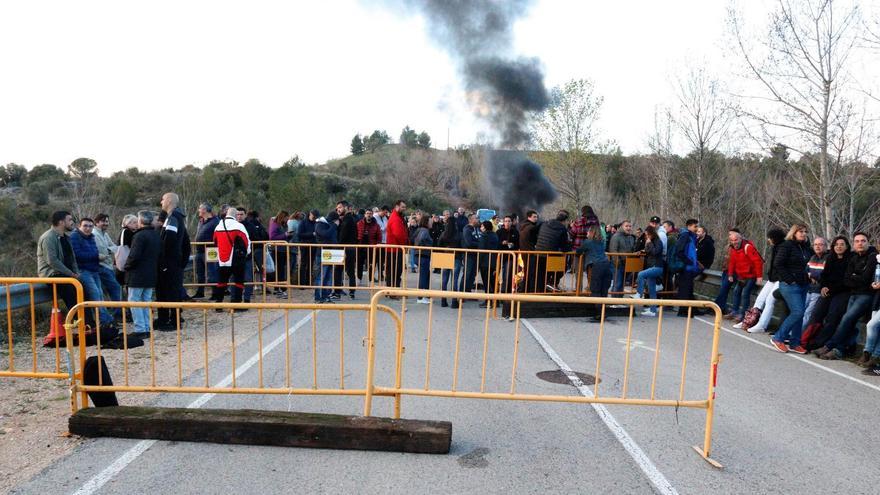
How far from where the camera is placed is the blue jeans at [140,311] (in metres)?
8.23

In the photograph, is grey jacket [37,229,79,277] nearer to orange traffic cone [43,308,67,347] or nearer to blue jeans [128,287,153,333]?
orange traffic cone [43,308,67,347]

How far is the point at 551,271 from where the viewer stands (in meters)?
11.6

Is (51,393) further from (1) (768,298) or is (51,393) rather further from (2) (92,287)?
(1) (768,298)

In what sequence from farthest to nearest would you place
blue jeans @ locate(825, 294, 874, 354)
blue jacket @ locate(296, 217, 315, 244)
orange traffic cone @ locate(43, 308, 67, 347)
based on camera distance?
1. blue jacket @ locate(296, 217, 315, 244)
2. blue jeans @ locate(825, 294, 874, 354)
3. orange traffic cone @ locate(43, 308, 67, 347)

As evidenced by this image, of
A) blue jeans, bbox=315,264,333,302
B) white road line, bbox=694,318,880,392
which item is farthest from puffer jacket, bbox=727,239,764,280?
blue jeans, bbox=315,264,333,302

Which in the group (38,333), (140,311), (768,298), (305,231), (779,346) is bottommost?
(38,333)

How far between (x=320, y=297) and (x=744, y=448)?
8620mm

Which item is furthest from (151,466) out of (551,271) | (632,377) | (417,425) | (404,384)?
(551,271)

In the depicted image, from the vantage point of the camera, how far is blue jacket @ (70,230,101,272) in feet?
27.1

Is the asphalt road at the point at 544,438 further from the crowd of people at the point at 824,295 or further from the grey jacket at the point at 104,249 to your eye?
the grey jacket at the point at 104,249

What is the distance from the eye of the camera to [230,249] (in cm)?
988

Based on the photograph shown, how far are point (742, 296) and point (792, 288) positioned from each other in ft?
6.82

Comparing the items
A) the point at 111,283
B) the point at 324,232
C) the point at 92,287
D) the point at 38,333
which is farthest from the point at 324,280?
the point at 38,333

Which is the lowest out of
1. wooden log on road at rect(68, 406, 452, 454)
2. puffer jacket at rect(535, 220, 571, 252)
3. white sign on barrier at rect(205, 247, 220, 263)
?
wooden log on road at rect(68, 406, 452, 454)
